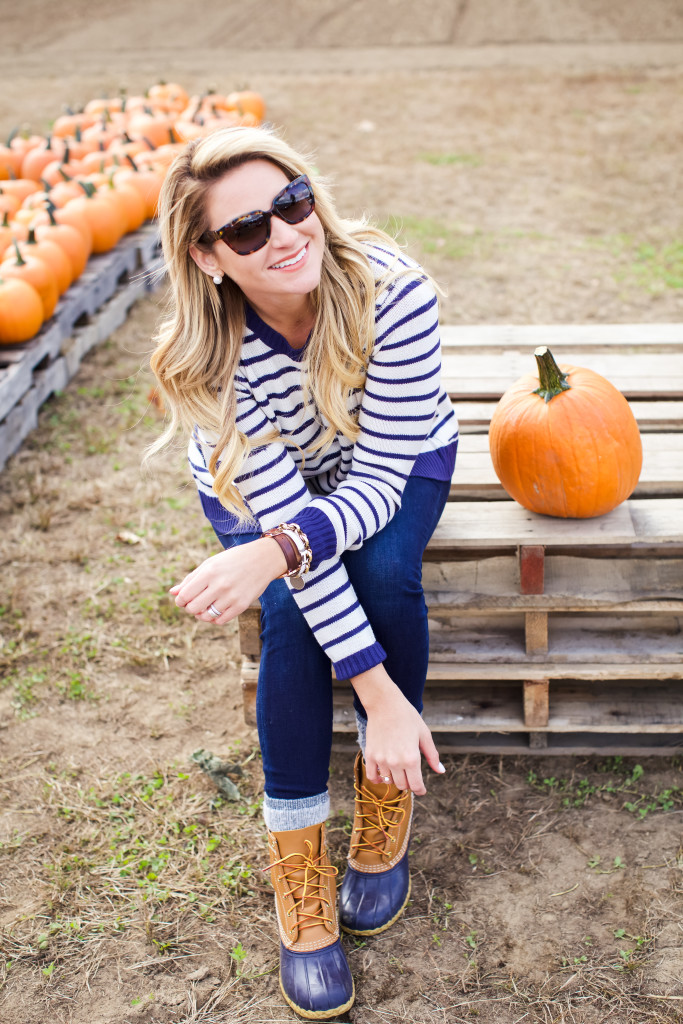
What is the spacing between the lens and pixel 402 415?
1818 millimetres

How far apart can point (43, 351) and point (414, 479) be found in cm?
247

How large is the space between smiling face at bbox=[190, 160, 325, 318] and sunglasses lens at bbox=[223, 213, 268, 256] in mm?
10

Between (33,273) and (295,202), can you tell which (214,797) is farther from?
(33,273)

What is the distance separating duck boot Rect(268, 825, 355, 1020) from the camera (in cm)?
Answer: 173

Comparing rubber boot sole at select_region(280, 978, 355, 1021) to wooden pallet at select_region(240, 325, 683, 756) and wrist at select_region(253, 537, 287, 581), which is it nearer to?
wooden pallet at select_region(240, 325, 683, 756)

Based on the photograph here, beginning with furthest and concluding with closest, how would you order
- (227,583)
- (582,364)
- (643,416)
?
(582,364), (643,416), (227,583)

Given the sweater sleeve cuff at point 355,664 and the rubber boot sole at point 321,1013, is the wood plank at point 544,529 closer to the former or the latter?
the sweater sleeve cuff at point 355,664

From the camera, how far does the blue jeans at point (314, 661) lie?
5.79 ft

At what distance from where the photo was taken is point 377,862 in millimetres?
1908

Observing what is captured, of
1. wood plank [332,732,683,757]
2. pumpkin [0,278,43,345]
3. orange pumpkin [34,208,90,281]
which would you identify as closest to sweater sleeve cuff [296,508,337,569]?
wood plank [332,732,683,757]

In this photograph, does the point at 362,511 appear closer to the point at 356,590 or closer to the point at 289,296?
the point at 356,590

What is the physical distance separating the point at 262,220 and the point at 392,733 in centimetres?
97

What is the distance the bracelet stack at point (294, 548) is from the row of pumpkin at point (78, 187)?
80.3 inches

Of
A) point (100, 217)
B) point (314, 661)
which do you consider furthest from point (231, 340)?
point (100, 217)
